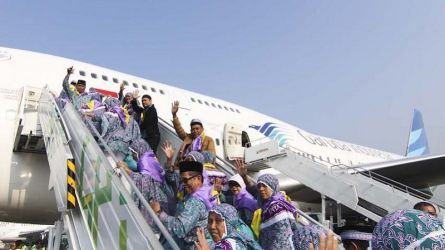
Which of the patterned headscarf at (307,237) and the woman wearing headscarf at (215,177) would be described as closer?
the patterned headscarf at (307,237)

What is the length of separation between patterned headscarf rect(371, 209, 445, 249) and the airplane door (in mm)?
8904

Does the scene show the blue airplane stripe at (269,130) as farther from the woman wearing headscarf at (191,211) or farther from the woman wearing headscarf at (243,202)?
the woman wearing headscarf at (191,211)

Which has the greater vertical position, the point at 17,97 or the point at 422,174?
the point at 17,97

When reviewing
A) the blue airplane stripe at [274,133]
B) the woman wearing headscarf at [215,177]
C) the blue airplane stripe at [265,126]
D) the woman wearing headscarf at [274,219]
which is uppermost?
the blue airplane stripe at [265,126]

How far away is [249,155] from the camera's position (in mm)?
9953

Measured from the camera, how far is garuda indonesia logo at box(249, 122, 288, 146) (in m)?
13.9

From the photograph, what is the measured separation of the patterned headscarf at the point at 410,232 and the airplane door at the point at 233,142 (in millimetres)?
8904

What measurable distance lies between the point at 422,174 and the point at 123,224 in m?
13.8

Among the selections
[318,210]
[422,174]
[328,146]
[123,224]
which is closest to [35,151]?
[123,224]

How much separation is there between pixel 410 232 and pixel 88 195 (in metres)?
2.72

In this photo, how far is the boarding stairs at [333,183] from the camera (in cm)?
827

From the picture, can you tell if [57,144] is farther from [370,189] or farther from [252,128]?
[252,128]

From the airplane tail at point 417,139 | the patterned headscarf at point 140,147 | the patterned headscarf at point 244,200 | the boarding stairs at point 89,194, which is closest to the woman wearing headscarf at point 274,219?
the patterned headscarf at point 244,200

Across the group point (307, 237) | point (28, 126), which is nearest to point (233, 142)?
point (28, 126)
